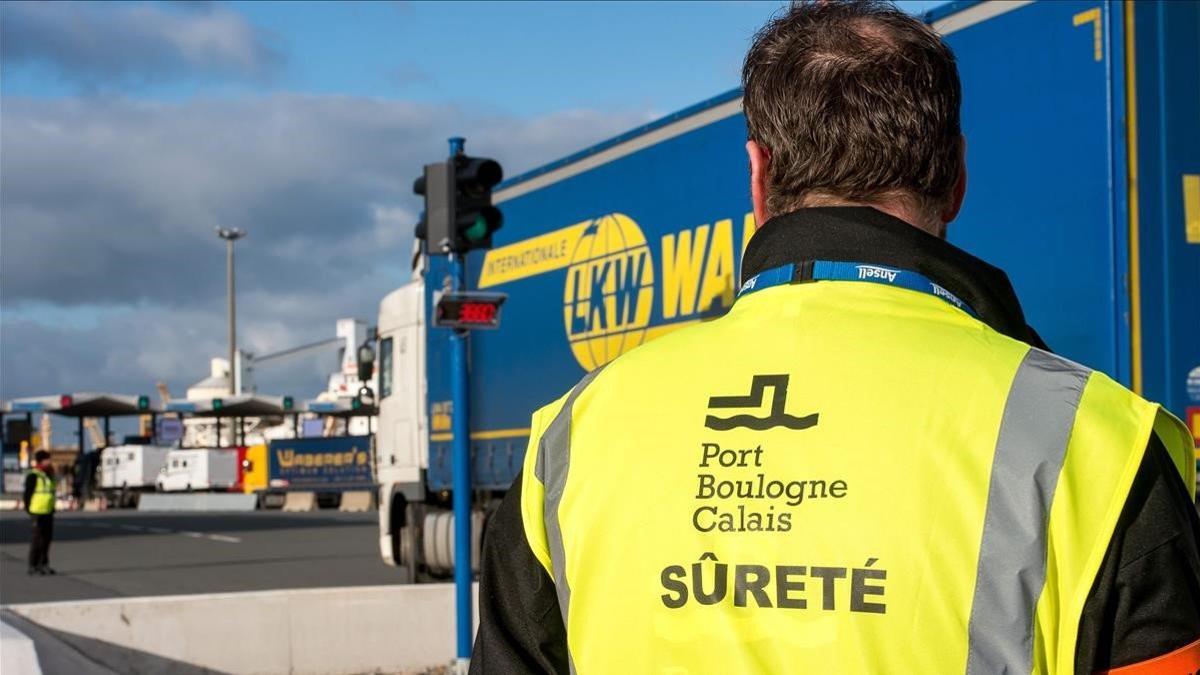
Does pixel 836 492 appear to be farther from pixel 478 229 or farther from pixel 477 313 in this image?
pixel 478 229

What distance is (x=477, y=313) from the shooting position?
9.85 metres

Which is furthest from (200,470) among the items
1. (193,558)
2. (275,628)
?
(275,628)

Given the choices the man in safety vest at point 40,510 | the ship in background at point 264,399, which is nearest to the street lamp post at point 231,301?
Answer: the ship in background at point 264,399

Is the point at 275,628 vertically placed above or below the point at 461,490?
below

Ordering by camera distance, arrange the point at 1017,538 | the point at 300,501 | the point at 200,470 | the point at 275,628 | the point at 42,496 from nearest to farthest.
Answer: the point at 1017,538
the point at 275,628
the point at 42,496
the point at 300,501
the point at 200,470

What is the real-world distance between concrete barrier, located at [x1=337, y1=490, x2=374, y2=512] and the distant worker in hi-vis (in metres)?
47.2

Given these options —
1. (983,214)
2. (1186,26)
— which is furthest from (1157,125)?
(983,214)

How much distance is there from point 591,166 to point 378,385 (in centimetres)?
663

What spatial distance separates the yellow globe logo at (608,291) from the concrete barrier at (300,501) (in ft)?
130

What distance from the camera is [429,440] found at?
16484 mm

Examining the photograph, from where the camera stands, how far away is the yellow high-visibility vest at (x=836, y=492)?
5.18 ft

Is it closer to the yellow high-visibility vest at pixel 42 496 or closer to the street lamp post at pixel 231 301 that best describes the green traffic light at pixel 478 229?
the yellow high-visibility vest at pixel 42 496

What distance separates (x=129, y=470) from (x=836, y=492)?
57.8m

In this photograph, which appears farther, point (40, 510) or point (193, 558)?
point (193, 558)
